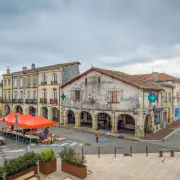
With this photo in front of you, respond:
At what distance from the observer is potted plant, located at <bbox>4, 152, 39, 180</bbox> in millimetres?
8800

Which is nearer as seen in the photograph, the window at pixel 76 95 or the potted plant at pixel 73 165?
the potted plant at pixel 73 165

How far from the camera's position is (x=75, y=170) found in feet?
33.7

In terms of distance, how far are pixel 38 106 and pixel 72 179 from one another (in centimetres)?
2385

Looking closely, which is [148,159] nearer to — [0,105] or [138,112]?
[138,112]

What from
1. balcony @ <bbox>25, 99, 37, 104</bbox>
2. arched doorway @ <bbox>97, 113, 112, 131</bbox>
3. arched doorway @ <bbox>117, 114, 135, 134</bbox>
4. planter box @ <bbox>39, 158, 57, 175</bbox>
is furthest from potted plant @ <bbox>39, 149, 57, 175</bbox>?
balcony @ <bbox>25, 99, 37, 104</bbox>

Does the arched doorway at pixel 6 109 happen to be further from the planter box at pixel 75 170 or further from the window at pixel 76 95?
the planter box at pixel 75 170

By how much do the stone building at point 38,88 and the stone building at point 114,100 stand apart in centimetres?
249

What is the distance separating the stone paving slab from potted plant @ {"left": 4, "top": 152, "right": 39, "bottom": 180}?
3.50 ft

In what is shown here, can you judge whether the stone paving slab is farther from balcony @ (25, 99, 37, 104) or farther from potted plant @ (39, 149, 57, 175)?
balcony @ (25, 99, 37, 104)

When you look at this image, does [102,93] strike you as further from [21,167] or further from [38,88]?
[21,167]

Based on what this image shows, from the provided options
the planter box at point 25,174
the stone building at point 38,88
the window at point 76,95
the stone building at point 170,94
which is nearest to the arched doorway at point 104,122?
the window at point 76,95

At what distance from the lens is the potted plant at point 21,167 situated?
8800 mm

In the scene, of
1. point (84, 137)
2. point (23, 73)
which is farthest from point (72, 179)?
point (23, 73)

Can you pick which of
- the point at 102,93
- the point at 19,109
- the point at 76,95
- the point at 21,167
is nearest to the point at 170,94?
the point at 102,93
